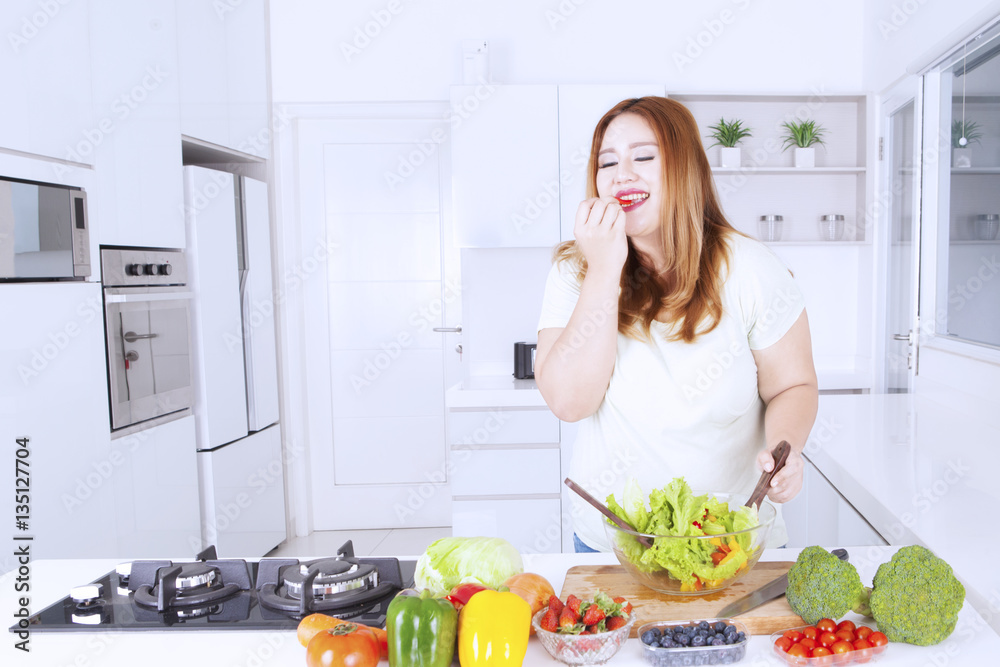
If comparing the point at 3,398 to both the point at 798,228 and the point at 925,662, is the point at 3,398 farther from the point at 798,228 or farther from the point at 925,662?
the point at 798,228

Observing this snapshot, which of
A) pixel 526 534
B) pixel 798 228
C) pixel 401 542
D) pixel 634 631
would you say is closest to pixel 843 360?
pixel 798 228

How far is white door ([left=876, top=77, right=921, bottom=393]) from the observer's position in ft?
9.70

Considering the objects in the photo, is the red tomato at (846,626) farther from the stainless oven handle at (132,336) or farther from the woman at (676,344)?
the stainless oven handle at (132,336)

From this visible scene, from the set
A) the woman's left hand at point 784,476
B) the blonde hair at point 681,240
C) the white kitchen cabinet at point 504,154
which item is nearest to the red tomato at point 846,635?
the woman's left hand at point 784,476

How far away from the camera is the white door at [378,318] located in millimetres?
3756

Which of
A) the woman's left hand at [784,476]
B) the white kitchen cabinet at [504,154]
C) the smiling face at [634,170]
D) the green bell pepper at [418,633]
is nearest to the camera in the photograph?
the green bell pepper at [418,633]

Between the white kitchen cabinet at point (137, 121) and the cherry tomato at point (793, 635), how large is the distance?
91.8 inches

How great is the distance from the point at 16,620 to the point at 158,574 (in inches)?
7.8

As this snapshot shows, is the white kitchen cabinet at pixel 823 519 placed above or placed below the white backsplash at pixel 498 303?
below

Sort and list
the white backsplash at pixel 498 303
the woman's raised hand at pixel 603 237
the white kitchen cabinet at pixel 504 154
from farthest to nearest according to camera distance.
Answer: the white backsplash at pixel 498 303 → the white kitchen cabinet at pixel 504 154 → the woman's raised hand at pixel 603 237

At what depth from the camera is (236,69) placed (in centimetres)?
331

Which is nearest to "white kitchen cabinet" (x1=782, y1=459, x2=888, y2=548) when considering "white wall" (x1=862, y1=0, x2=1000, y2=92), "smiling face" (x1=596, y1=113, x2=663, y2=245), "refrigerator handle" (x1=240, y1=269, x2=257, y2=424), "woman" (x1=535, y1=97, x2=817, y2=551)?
"woman" (x1=535, y1=97, x2=817, y2=551)

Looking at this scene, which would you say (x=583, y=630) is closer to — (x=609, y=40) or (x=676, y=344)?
(x=676, y=344)

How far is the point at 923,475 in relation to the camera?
5.37 feet
